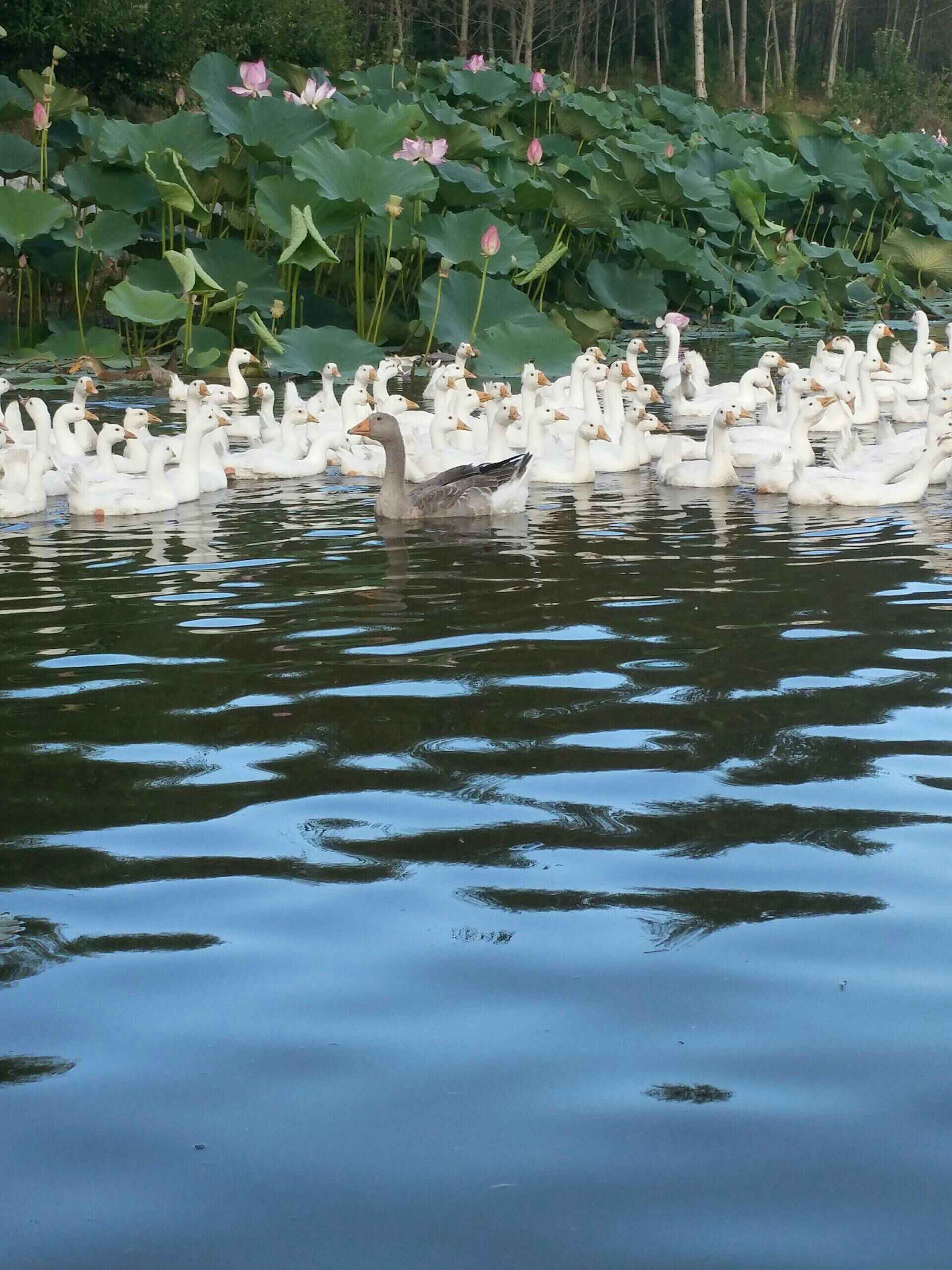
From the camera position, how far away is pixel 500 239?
17.4 metres

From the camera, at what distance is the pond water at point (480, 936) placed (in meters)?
2.96

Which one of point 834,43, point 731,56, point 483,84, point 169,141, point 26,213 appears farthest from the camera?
point 834,43

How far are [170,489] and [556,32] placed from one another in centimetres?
4514

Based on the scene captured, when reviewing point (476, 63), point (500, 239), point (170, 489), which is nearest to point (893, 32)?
point (476, 63)

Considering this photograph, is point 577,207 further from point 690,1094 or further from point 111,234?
point 690,1094

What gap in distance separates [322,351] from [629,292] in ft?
18.9

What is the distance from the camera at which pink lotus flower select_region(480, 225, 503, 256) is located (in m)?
15.9

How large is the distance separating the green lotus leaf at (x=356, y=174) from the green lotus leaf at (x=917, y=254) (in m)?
9.46

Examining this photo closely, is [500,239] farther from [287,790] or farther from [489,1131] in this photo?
[489,1131]

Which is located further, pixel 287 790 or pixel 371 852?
pixel 287 790

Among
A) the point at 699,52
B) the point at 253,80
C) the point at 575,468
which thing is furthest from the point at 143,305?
the point at 699,52

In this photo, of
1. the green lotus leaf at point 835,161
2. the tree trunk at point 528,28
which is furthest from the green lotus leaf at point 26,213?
the tree trunk at point 528,28

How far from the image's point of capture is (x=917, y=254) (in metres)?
24.4

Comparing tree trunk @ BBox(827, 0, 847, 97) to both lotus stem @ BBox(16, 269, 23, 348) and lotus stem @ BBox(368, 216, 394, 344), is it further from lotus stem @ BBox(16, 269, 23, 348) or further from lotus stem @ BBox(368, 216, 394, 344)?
lotus stem @ BBox(16, 269, 23, 348)
